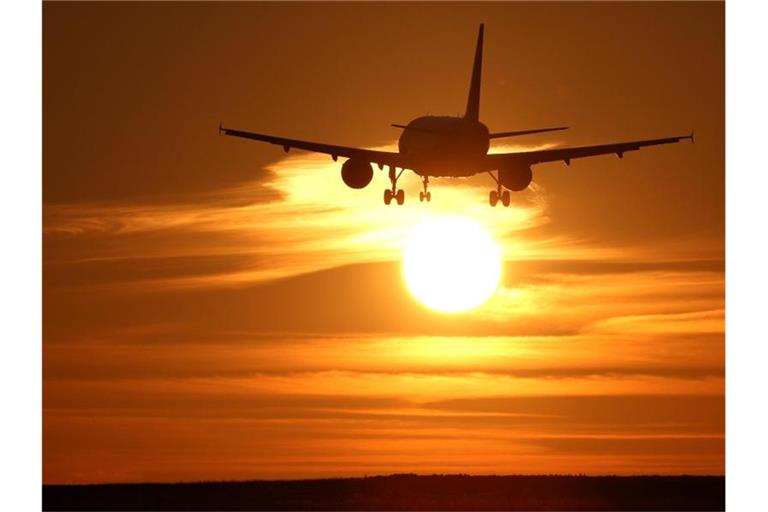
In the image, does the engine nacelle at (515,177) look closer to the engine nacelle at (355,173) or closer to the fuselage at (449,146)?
the fuselage at (449,146)

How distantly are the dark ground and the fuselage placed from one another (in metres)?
25.2

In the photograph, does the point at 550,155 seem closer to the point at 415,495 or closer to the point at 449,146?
the point at 449,146

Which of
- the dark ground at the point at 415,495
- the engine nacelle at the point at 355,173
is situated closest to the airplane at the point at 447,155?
the engine nacelle at the point at 355,173

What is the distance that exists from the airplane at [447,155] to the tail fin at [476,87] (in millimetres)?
2263

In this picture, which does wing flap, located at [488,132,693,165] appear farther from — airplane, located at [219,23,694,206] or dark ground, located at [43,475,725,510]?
dark ground, located at [43,475,725,510]

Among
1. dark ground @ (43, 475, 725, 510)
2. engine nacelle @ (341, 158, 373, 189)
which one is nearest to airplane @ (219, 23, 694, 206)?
engine nacelle @ (341, 158, 373, 189)

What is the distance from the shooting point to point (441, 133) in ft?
385

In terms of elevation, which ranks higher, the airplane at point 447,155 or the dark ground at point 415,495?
the airplane at point 447,155

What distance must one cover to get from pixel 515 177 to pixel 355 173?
1133 centimetres

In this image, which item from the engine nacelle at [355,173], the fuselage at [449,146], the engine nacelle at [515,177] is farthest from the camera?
the engine nacelle at [515,177]

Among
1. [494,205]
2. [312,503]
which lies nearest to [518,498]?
[312,503]

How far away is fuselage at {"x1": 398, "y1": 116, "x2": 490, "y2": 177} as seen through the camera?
382 ft

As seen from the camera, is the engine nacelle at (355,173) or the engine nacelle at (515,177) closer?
the engine nacelle at (355,173)

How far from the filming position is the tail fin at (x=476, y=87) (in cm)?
12431
